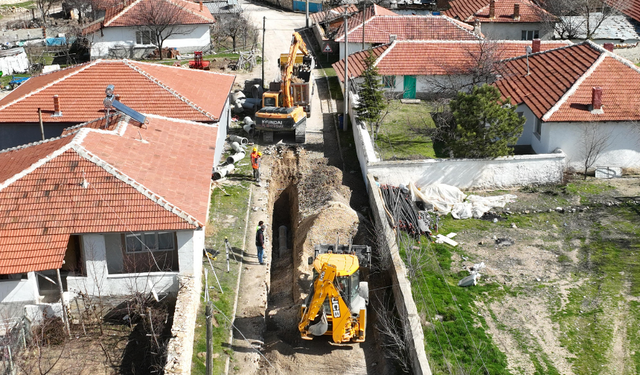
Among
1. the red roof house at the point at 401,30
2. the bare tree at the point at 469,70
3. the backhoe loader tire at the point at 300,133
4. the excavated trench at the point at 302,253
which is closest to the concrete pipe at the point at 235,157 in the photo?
the excavated trench at the point at 302,253

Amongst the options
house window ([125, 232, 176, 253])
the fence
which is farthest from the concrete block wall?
the fence

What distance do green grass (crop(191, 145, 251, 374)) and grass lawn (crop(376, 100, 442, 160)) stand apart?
21.8 ft

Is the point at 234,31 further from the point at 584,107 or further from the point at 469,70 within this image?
the point at 584,107

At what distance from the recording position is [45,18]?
6756cm

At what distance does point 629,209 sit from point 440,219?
747cm

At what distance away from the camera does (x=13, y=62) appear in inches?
1998

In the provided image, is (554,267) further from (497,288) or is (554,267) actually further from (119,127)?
(119,127)

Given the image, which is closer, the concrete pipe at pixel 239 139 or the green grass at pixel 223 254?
the green grass at pixel 223 254

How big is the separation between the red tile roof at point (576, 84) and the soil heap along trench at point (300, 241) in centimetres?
997

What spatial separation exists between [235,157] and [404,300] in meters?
14.5

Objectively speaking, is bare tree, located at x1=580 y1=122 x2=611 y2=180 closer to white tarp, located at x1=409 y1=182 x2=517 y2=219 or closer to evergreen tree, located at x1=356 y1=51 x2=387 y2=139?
white tarp, located at x1=409 y1=182 x2=517 y2=219

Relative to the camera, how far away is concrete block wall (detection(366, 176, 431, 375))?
68.3 ft

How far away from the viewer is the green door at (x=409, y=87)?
43.0 m

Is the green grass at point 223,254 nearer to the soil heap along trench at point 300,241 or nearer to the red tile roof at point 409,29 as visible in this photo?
the soil heap along trench at point 300,241
